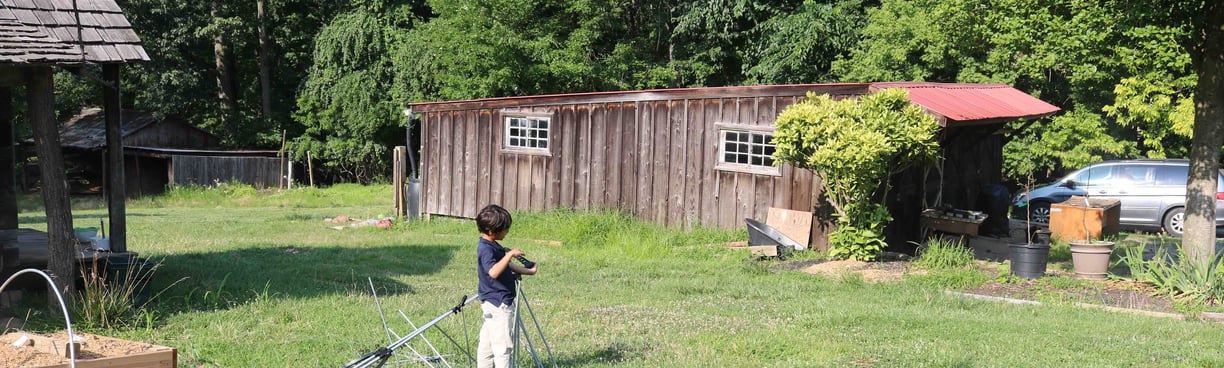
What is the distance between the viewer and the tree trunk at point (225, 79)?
35.9 metres

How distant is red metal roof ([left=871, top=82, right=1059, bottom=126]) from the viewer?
13.5 metres

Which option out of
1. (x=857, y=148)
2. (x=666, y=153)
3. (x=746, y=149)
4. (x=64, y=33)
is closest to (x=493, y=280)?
(x=64, y=33)

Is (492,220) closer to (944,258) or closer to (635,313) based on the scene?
(635,313)

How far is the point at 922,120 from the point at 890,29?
12207mm

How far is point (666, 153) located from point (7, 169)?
29.8 ft

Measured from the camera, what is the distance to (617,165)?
16.6 m

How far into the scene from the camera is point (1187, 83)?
20078 millimetres

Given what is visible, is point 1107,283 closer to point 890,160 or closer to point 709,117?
point 890,160

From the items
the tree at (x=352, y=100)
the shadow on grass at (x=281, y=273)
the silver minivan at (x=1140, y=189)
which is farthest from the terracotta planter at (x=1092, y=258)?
the tree at (x=352, y=100)

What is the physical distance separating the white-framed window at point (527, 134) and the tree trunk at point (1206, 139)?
9.91 meters

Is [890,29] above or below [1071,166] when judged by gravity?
above

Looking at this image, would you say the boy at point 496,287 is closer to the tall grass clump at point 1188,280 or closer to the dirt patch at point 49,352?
the dirt patch at point 49,352

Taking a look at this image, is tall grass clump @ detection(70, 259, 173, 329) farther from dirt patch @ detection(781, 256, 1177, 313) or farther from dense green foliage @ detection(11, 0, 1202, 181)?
dense green foliage @ detection(11, 0, 1202, 181)

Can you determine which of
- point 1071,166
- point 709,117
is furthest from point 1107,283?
point 1071,166
